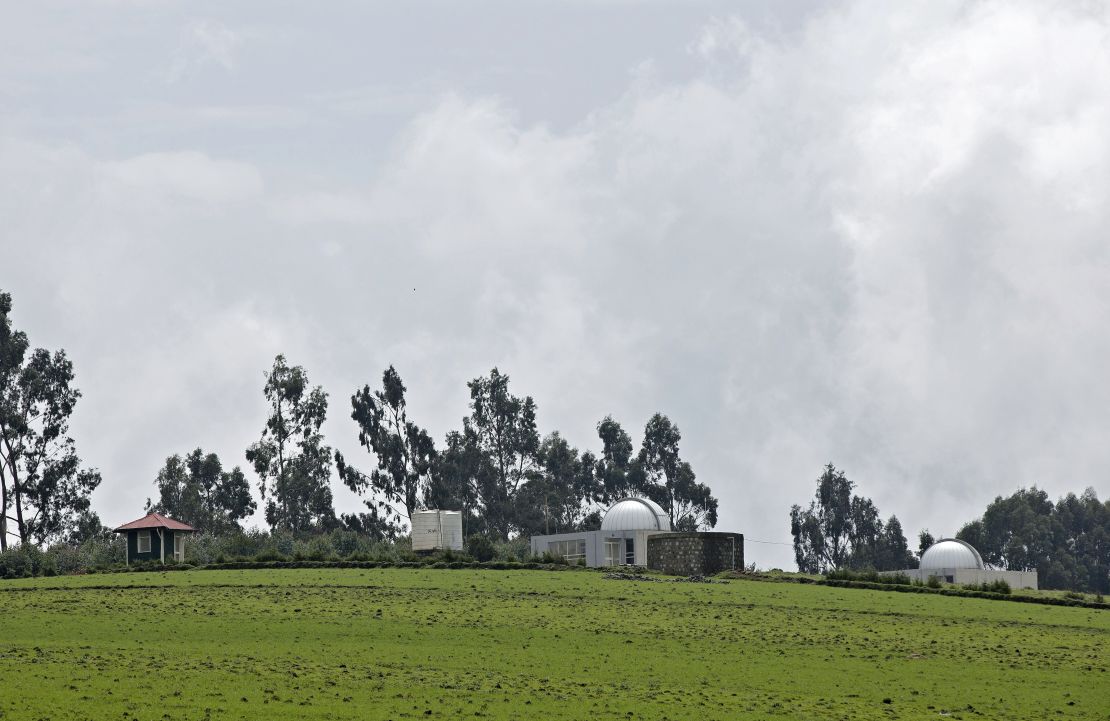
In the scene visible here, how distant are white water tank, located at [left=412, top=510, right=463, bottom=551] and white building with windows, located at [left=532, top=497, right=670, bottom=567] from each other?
5839 millimetres

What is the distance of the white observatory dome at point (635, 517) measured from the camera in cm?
A: 10406

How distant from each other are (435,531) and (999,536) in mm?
83195

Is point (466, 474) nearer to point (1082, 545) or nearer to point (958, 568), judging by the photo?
point (958, 568)

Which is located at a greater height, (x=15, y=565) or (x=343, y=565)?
(x=15, y=565)

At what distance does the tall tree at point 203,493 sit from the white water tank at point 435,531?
42.1 m

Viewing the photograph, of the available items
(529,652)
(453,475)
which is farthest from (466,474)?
(529,652)

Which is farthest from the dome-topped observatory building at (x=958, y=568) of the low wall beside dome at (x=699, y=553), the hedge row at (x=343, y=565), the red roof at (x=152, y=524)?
the red roof at (x=152, y=524)

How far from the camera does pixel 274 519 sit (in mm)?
128875

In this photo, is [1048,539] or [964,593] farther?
[1048,539]

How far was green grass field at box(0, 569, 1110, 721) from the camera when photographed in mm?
37375

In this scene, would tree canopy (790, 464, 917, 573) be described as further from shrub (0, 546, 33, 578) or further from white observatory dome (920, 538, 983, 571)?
shrub (0, 546, 33, 578)

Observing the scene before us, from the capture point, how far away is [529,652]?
4719cm

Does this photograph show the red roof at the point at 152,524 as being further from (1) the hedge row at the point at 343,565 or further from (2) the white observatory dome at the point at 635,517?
(2) the white observatory dome at the point at 635,517

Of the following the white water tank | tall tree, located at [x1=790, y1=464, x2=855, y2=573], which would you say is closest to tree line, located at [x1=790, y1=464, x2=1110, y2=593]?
tall tree, located at [x1=790, y1=464, x2=855, y2=573]
